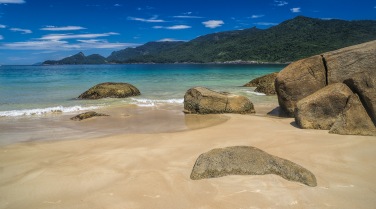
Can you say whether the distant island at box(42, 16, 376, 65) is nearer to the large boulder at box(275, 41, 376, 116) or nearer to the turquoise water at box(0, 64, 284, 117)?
the turquoise water at box(0, 64, 284, 117)

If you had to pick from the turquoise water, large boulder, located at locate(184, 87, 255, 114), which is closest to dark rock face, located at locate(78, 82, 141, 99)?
the turquoise water

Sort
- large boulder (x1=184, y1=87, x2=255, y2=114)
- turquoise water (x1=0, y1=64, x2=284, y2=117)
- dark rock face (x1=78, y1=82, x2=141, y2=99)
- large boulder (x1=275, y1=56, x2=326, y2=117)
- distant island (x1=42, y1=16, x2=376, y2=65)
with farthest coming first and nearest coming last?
distant island (x1=42, y1=16, x2=376, y2=65) → dark rock face (x1=78, y1=82, x2=141, y2=99) → turquoise water (x1=0, y1=64, x2=284, y2=117) → large boulder (x1=184, y1=87, x2=255, y2=114) → large boulder (x1=275, y1=56, x2=326, y2=117)

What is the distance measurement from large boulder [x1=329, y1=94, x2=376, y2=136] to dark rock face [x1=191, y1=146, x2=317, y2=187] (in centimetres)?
278

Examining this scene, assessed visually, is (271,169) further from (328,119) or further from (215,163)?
(328,119)

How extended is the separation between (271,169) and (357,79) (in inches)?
160

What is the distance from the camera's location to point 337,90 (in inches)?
287

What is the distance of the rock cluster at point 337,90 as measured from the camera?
6758 millimetres

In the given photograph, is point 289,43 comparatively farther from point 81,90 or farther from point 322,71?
point 322,71

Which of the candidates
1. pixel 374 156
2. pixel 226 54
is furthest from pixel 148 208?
pixel 226 54

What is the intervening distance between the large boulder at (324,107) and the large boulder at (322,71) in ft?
2.08

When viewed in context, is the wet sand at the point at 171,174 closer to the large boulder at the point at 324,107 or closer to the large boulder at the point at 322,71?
the large boulder at the point at 324,107

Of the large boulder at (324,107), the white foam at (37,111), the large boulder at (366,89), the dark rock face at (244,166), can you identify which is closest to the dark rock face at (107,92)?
the white foam at (37,111)

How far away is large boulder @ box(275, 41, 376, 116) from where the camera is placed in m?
7.75

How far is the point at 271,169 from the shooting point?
4.45 meters
